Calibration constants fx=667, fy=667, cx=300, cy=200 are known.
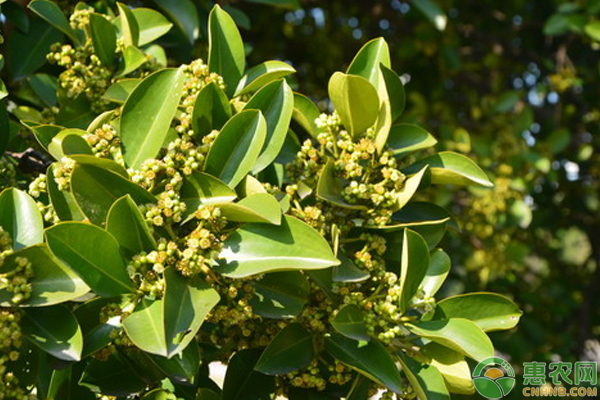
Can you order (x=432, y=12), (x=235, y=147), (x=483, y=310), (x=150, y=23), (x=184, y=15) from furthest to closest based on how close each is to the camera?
(x=432, y=12) → (x=184, y=15) → (x=150, y=23) → (x=483, y=310) → (x=235, y=147)

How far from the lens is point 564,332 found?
386cm

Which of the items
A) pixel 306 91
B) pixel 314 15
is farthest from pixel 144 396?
pixel 314 15

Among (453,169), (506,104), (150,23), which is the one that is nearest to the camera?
(453,169)

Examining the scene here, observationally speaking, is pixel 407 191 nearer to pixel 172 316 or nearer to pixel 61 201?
pixel 172 316

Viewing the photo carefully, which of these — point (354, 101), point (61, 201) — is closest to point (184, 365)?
point (61, 201)

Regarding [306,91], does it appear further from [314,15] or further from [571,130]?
[571,130]

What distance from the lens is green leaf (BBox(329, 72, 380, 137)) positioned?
1288 millimetres

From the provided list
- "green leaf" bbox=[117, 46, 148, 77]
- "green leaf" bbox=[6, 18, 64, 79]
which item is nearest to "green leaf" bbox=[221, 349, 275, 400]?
"green leaf" bbox=[117, 46, 148, 77]

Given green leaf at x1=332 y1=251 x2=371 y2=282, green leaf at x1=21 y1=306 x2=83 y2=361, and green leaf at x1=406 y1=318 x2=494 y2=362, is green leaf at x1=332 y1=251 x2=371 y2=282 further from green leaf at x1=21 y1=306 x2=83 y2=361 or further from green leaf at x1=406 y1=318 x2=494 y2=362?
green leaf at x1=21 y1=306 x2=83 y2=361

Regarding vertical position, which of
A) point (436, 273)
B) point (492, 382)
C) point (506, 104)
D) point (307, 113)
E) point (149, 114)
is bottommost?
point (506, 104)

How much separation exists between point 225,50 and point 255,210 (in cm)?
51

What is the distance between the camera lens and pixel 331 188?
1275 millimetres

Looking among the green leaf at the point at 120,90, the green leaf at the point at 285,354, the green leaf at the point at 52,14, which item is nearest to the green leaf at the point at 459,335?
the green leaf at the point at 285,354

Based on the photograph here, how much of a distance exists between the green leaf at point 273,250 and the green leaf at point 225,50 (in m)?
0.46
